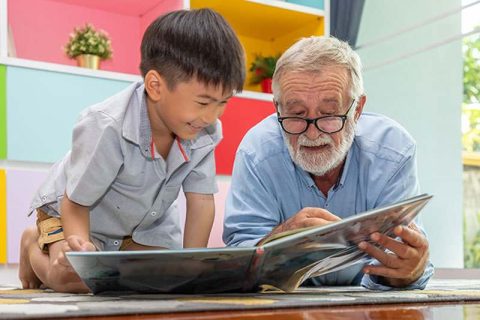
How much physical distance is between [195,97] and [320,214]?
0.41 metres

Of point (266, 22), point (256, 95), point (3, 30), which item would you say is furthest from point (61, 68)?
point (266, 22)

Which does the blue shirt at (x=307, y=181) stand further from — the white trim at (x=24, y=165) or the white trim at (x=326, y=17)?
the white trim at (x=326, y=17)

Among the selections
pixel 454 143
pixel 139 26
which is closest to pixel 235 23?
pixel 139 26

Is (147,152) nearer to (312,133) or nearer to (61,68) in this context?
(312,133)

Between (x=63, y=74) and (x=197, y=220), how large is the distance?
1410 millimetres

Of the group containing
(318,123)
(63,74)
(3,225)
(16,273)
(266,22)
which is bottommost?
(16,273)

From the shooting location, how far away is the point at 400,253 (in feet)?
3.95

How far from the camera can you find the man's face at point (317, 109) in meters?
1.48

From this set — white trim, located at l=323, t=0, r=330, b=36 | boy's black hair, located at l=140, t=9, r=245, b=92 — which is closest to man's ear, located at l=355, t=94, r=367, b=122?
boy's black hair, located at l=140, t=9, r=245, b=92

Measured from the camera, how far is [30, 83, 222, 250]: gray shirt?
4.87 feet

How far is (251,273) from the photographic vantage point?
3.33 feet

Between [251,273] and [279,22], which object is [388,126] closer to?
[251,273]

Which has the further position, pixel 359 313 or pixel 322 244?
pixel 322 244

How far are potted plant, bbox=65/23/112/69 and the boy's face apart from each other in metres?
1.61
